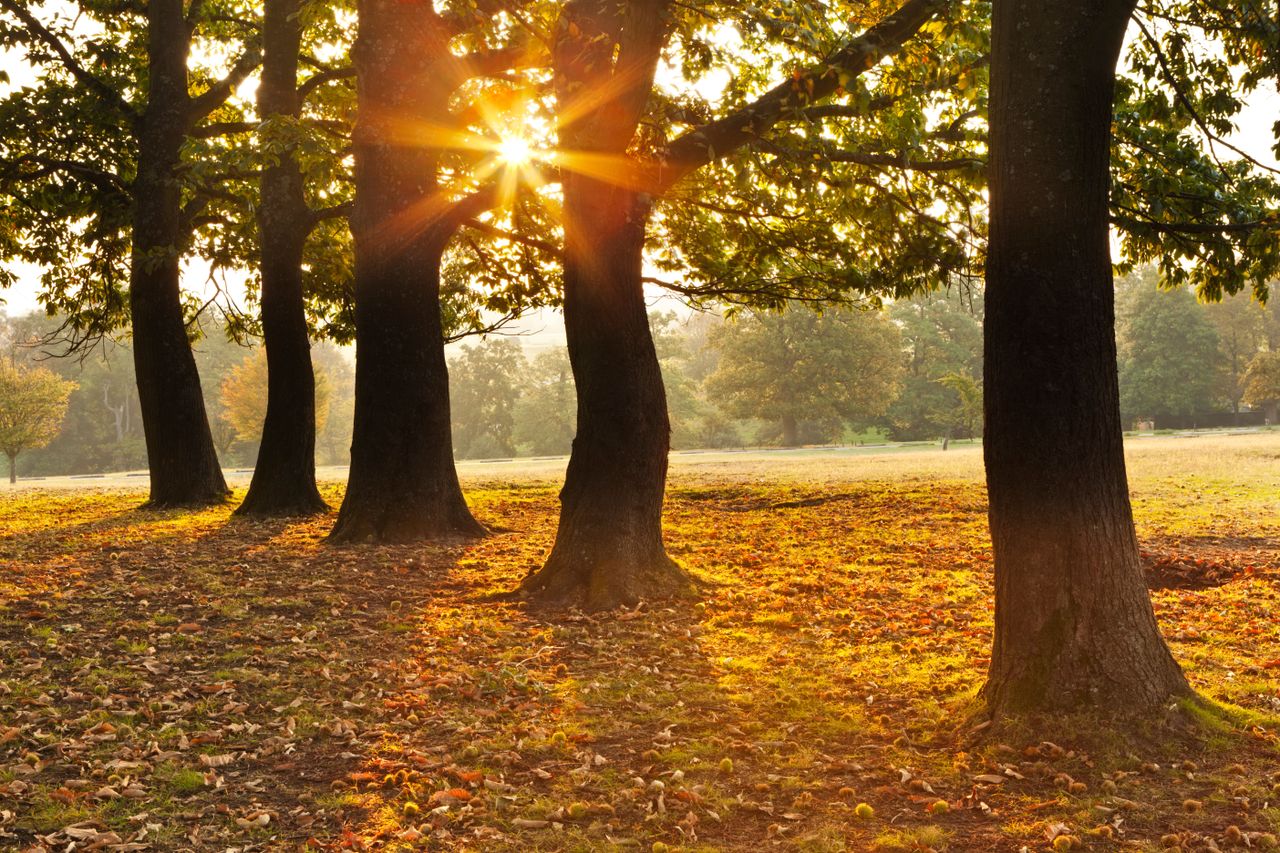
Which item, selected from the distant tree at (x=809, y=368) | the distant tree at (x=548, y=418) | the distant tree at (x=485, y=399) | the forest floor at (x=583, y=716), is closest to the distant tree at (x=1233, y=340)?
the distant tree at (x=809, y=368)

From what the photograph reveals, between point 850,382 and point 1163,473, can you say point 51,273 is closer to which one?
point 1163,473

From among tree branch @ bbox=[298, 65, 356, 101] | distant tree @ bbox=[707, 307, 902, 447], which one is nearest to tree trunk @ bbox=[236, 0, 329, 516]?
tree branch @ bbox=[298, 65, 356, 101]

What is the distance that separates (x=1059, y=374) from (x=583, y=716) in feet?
10.8

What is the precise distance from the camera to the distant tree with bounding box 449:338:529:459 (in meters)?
81.1

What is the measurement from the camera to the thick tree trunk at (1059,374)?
5.03 meters

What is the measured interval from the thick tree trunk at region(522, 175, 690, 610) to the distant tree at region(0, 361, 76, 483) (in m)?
42.2

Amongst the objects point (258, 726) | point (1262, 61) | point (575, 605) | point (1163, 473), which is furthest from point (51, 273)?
point (1163, 473)

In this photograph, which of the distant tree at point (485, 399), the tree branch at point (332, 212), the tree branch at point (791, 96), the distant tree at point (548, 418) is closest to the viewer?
the tree branch at point (791, 96)

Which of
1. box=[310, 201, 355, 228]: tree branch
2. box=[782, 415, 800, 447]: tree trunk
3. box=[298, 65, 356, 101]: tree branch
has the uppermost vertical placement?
box=[298, 65, 356, 101]: tree branch

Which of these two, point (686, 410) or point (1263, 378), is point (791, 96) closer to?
point (1263, 378)

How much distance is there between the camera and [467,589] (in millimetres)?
9898

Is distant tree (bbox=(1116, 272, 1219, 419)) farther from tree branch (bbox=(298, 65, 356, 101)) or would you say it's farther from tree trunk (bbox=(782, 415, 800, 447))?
tree branch (bbox=(298, 65, 356, 101))

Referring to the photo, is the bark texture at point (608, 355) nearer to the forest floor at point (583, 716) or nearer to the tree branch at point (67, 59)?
the forest floor at point (583, 716)

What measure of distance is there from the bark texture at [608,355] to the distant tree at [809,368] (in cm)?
5542
